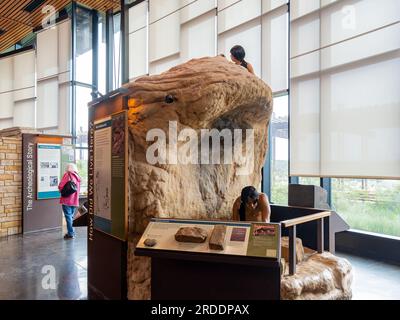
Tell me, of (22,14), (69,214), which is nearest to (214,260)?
(69,214)

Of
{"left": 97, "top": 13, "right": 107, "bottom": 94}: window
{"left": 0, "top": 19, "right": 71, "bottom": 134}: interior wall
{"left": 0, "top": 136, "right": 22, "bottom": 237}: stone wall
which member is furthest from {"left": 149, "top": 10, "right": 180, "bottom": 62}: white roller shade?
{"left": 0, "top": 136, "right": 22, "bottom": 237}: stone wall

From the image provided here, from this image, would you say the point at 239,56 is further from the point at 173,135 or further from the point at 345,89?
the point at 345,89

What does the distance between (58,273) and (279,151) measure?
433 cm

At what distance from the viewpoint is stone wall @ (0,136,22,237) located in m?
6.42

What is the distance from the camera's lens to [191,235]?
2.21 metres

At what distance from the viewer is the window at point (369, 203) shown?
16.1 feet

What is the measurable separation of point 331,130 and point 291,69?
4.41 ft

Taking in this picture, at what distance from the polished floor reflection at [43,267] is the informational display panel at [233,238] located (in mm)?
1786

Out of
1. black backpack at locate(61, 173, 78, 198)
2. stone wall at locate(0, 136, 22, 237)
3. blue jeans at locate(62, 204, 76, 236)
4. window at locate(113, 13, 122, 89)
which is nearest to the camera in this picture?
black backpack at locate(61, 173, 78, 198)

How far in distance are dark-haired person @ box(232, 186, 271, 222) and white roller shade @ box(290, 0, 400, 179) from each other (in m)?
2.23

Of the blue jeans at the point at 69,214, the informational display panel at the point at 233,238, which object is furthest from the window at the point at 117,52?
the informational display panel at the point at 233,238

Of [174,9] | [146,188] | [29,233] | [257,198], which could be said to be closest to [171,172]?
[146,188]

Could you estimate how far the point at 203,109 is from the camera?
119 inches

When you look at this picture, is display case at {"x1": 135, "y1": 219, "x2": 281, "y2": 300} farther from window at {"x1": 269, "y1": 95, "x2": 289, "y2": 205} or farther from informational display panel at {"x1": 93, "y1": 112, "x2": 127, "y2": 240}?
window at {"x1": 269, "y1": 95, "x2": 289, "y2": 205}
